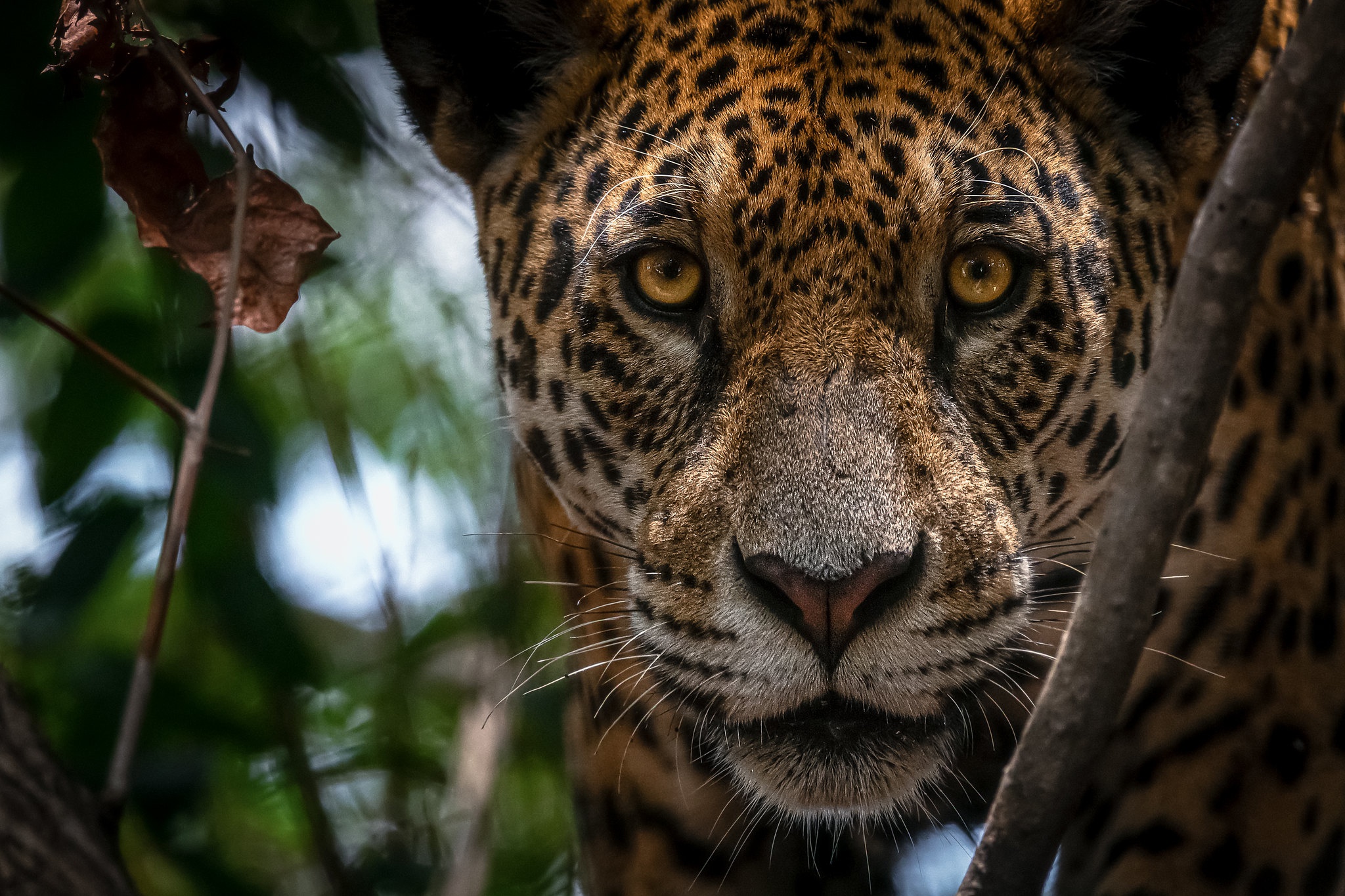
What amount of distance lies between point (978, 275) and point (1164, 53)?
839 millimetres

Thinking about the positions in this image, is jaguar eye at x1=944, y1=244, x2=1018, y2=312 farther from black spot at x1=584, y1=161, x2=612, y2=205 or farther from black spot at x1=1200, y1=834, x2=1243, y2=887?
black spot at x1=1200, y1=834, x2=1243, y2=887

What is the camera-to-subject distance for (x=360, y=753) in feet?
15.3

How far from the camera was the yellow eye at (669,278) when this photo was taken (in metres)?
3.23

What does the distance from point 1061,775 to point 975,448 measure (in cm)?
126

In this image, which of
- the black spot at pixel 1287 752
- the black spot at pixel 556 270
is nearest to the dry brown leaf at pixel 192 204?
the black spot at pixel 556 270

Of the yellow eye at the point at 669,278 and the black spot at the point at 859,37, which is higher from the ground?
the black spot at the point at 859,37

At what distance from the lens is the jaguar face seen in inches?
110

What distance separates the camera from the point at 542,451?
369 cm

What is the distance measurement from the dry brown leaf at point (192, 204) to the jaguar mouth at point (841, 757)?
4.54 ft

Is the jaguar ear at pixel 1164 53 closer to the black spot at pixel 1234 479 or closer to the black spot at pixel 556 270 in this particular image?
the black spot at pixel 1234 479

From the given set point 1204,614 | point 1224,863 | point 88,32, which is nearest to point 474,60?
point 88,32

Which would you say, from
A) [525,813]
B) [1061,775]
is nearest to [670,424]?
[1061,775]

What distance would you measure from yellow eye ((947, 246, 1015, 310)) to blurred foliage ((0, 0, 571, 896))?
1.51m

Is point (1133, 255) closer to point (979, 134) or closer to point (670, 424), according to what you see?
point (979, 134)
